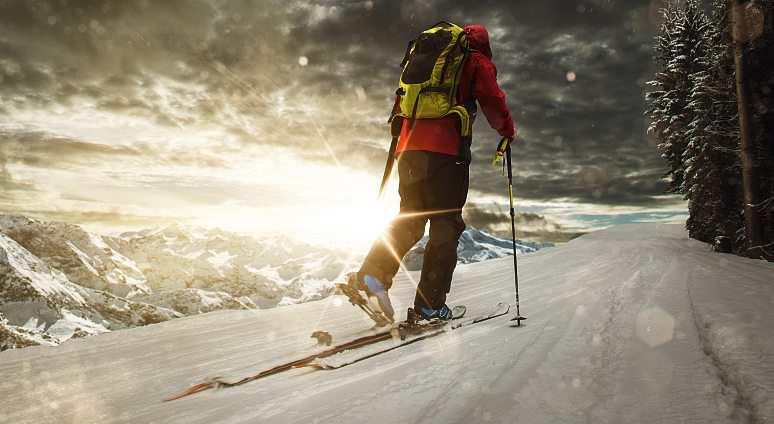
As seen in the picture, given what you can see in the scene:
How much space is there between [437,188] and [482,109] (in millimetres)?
885

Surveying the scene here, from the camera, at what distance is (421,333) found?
135 inches

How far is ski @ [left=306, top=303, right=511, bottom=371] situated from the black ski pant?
36 cm

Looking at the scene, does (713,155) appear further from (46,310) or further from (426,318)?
(46,310)

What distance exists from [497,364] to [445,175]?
2.22 m

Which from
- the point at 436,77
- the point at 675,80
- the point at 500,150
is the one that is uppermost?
the point at 675,80

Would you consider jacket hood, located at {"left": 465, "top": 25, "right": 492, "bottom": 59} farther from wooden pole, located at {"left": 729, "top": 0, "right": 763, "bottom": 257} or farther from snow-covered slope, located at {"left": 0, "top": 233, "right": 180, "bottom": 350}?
snow-covered slope, located at {"left": 0, "top": 233, "right": 180, "bottom": 350}

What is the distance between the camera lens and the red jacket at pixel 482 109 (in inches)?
153

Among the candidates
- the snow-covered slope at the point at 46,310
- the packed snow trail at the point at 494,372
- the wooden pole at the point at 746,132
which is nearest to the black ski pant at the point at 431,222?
the packed snow trail at the point at 494,372

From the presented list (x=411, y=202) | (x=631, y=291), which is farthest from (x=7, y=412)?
(x=631, y=291)

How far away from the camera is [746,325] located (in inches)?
87.7

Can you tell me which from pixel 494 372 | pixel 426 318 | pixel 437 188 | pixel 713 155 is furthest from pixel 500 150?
pixel 713 155

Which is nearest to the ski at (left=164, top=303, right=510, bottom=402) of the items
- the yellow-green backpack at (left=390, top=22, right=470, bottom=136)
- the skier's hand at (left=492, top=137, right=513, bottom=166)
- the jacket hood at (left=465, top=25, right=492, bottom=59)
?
the skier's hand at (left=492, top=137, right=513, bottom=166)

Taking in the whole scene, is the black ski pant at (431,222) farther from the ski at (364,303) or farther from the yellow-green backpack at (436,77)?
the yellow-green backpack at (436,77)

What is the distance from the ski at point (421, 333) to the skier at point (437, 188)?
29 centimetres
